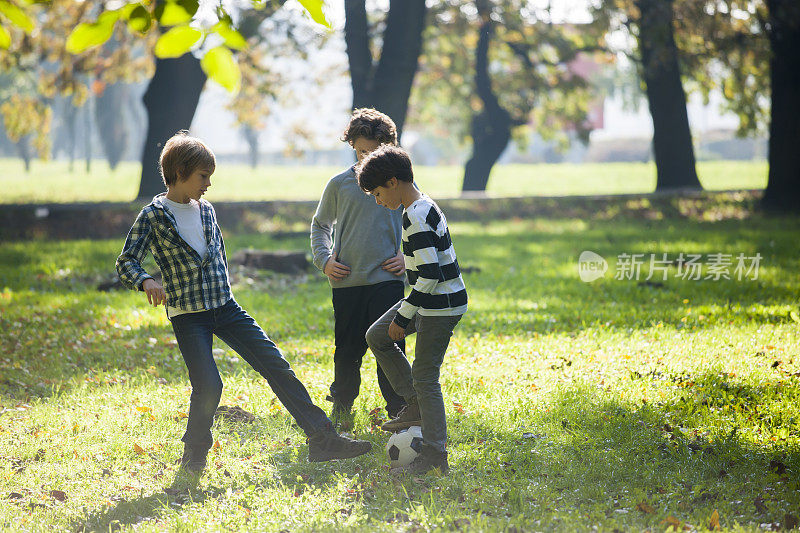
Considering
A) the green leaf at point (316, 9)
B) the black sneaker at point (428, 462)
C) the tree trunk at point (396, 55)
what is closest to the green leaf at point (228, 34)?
the green leaf at point (316, 9)

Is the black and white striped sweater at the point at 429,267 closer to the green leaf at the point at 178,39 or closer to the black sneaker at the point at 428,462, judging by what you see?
the black sneaker at the point at 428,462

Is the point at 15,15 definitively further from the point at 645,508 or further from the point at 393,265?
the point at 645,508

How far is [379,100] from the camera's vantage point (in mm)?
17219

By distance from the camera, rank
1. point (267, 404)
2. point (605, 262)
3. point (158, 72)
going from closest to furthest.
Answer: point (267, 404)
point (605, 262)
point (158, 72)

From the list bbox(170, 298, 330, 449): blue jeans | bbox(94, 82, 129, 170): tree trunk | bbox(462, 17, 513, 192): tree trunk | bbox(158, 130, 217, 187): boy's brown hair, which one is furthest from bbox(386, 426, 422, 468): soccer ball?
bbox(94, 82, 129, 170): tree trunk

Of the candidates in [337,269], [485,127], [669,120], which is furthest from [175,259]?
[485,127]

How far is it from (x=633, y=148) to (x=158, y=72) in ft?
182

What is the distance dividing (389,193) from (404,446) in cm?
147

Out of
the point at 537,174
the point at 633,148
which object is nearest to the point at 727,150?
the point at 633,148

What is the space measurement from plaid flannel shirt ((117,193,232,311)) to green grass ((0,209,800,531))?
1076 millimetres

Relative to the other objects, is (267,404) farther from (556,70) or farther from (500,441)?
(556,70)

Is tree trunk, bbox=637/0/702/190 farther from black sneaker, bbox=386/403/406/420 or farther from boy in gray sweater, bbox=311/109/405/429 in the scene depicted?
black sneaker, bbox=386/403/406/420

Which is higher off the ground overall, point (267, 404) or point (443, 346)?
point (443, 346)

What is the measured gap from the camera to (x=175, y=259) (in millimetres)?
4324
